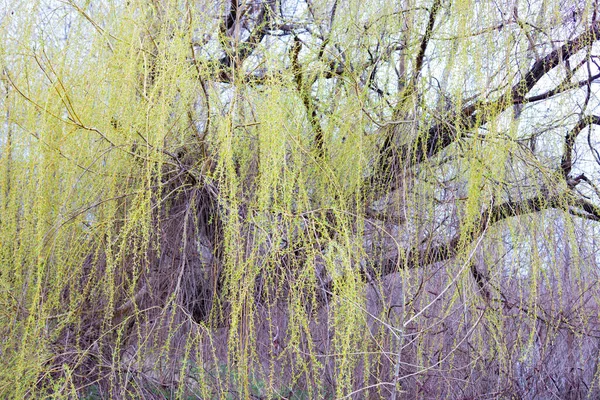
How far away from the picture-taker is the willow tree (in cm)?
209

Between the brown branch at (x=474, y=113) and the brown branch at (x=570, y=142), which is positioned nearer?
the brown branch at (x=474, y=113)

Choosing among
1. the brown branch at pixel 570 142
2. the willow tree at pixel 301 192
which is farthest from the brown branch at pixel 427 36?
the brown branch at pixel 570 142

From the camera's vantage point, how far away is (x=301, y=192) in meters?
2.10

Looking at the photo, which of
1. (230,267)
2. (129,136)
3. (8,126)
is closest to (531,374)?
(230,267)

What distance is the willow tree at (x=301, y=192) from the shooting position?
2.09m

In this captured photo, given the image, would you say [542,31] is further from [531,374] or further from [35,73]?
[35,73]

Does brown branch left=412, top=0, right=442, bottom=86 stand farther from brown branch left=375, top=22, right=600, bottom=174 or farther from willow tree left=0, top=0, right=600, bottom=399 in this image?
brown branch left=375, top=22, right=600, bottom=174

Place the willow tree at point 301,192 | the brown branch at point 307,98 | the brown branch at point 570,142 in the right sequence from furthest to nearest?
the brown branch at point 570,142
the brown branch at point 307,98
the willow tree at point 301,192

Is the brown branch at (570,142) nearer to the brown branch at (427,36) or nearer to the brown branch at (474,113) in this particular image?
the brown branch at (474,113)

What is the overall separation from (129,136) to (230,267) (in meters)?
0.58

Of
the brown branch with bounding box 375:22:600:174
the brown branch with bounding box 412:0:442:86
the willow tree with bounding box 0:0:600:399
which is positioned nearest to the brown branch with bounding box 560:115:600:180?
the willow tree with bounding box 0:0:600:399

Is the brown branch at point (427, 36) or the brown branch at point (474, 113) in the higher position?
the brown branch at point (427, 36)

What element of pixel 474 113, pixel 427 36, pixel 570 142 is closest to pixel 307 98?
pixel 427 36

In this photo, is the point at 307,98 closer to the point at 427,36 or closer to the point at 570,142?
the point at 427,36
